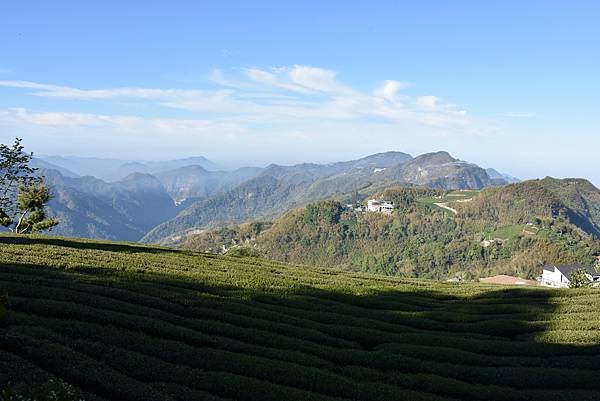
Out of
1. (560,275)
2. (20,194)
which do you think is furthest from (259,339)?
(560,275)

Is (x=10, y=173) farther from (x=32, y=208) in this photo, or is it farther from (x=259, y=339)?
(x=259, y=339)

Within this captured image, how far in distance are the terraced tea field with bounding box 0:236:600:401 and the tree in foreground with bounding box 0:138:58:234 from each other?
90.3 ft

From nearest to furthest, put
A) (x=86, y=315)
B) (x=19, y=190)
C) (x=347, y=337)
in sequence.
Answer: (x=86, y=315), (x=347, y=337), (x=19, y=190)

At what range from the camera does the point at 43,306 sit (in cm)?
2214

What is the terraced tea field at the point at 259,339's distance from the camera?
17.1m

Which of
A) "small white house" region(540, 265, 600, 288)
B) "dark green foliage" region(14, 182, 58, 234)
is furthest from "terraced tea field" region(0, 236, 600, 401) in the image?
"small white house" region(540, 265, 600, 288)

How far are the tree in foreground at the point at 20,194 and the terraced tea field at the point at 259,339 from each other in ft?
90.3

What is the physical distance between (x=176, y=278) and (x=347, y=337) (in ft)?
49.0

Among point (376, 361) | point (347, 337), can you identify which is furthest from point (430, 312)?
point (376, 361)

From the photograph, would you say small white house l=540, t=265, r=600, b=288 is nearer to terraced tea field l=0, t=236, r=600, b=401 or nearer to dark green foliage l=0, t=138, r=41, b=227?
terraced tea field l=0, t=236, r=600, b=401

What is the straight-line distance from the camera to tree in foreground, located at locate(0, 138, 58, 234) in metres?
61.0

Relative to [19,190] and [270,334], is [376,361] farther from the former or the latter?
[19,190]

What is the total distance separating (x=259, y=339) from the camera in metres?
23.7

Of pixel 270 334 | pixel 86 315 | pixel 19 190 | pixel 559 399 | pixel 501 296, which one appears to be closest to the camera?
pixel 559 399
